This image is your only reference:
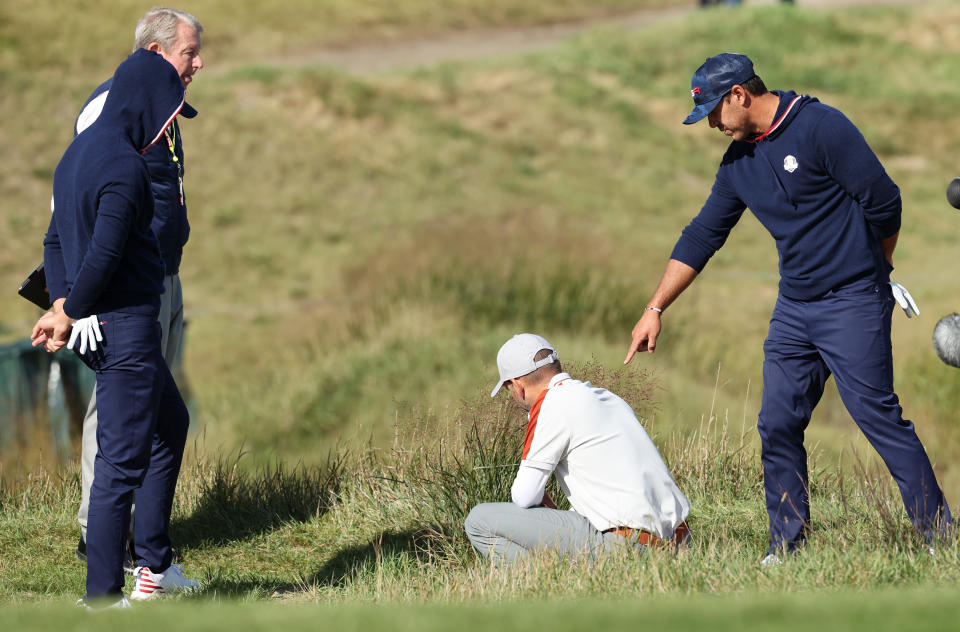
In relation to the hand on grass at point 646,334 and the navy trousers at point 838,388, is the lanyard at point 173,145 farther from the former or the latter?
the navy trousers at point 838,388

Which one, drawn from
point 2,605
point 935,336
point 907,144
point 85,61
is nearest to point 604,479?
point 935,336

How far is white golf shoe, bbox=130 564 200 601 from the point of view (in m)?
5.00

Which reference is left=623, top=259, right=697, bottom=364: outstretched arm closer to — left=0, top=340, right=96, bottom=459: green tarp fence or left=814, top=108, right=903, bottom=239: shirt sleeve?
left=814, top=108, right=903, bottom=239: shirt sleeve

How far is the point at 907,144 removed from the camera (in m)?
27.1

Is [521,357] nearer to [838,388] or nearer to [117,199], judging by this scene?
[838,388]

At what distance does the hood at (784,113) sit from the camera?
5.01 metres

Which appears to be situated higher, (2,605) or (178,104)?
(178,104)

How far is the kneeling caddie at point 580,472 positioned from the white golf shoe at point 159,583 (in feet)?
4.24

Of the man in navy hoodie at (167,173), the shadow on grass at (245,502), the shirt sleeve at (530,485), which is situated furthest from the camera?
the shadow on grass at (245,502)

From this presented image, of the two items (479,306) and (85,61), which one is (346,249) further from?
(85,61)

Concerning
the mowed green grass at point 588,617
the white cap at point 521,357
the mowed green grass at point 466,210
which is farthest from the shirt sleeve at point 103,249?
the mowed green grass at point 466,210

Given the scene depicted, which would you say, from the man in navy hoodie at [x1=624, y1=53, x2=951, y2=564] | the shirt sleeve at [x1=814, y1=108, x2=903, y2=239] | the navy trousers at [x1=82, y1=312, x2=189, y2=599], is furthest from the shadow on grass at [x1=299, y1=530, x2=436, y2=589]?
the shirt sleeve at [x1=814, y1=108, x2=903, y2=239]

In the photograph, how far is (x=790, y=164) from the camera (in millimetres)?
4973

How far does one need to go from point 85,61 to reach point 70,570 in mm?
26320
